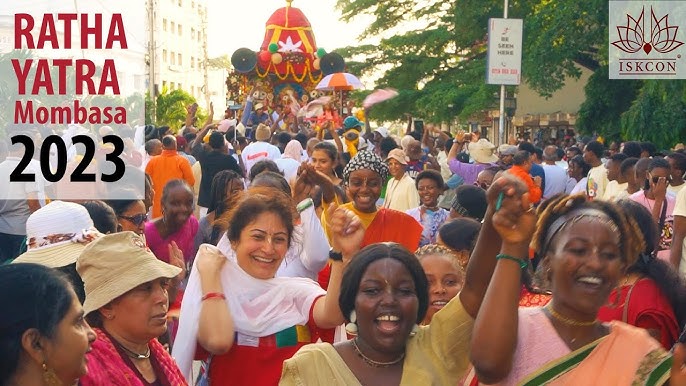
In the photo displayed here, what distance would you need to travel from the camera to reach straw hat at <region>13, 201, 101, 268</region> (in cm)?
426

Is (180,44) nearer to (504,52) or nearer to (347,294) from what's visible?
(504,52)

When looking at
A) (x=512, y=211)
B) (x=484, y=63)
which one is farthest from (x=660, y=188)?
(x=484, y=63)

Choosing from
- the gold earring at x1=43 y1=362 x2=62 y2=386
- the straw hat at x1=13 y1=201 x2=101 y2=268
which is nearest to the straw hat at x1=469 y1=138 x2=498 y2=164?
the straw hat at x1=13 y1=201 x2=101 y2=268

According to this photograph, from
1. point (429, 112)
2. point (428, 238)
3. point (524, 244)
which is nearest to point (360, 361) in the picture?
point (524, 244)

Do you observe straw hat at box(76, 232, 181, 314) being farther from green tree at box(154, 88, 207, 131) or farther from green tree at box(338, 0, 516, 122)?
green tree at box(154, 88, 207, 131)

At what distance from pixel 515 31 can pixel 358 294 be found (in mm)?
13017

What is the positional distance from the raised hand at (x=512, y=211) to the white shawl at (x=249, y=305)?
168 centimetres

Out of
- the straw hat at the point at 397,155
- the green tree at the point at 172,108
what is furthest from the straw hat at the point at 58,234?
the green tree at the point at 172,108

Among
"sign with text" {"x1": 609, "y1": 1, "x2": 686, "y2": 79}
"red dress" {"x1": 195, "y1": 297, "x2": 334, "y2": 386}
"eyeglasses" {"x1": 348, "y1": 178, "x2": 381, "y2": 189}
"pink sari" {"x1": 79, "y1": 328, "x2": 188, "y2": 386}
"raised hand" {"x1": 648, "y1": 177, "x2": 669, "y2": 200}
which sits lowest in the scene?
"red dress" {"x1": 195, "y1": 297, "x2": 334, "y2": 386}

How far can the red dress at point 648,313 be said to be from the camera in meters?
4.04

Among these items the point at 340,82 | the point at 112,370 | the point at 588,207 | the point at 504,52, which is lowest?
the point at 112,370

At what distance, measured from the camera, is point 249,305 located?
165 inches

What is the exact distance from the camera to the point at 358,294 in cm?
331

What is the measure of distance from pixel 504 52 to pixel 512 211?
537 inches
